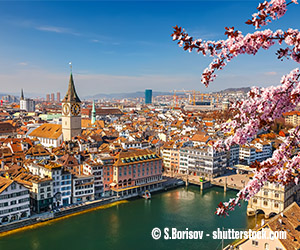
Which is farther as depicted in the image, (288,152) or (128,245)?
(128,245)

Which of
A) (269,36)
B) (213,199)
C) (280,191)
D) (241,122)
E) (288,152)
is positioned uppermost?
(269,36)

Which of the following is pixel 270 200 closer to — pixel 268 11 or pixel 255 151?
pixel 255 151

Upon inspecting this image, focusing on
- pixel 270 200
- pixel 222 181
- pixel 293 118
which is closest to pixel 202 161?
pixel 222 181

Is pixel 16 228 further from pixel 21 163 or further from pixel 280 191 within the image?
pixel 280 191

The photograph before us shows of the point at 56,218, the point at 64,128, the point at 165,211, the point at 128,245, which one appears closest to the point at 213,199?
the point at 165,211

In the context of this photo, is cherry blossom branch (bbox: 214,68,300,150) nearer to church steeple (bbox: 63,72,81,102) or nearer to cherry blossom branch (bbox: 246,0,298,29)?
cherry blossom branch (bbox: 246,0,298,29)

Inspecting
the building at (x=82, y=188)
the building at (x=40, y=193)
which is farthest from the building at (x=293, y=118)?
the building at (x=40, y=193)

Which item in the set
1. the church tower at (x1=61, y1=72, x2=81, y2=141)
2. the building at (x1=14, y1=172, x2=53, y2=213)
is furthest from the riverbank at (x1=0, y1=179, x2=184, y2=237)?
the church tower at (x1=61, y1=72, x2=81, y2=141)
